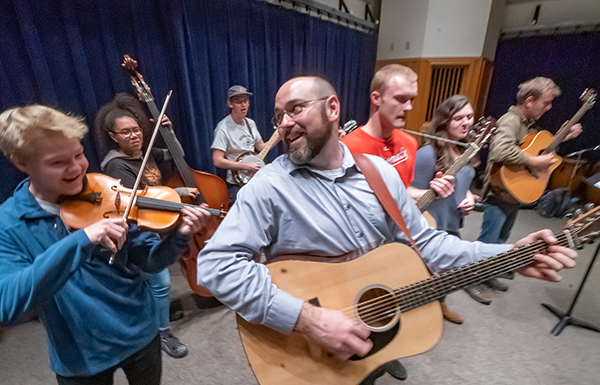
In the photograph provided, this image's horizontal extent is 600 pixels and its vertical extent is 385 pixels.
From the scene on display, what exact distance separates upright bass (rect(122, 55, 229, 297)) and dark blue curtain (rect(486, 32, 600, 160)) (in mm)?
6057

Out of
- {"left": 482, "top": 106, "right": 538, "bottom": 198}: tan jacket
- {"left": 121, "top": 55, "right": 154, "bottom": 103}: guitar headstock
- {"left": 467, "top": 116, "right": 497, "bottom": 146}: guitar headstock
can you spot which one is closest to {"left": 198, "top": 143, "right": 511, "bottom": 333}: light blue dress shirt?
{"left": 467, "top": 116, "right": 497, "bottom": 146}: guitar headstock

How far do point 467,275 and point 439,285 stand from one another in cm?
14

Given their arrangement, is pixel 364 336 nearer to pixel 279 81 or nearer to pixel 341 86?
pixel 279 81

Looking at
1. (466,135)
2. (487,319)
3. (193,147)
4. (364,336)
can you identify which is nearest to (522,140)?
(466,135)

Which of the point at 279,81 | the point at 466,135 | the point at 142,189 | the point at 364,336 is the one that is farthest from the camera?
the point at 279,81

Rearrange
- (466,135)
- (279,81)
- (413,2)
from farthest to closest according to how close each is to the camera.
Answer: (413,2)
(279,81)
(466,135)

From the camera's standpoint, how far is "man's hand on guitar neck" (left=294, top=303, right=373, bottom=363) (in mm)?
902

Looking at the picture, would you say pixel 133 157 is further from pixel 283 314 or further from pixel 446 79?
pixel 446 79

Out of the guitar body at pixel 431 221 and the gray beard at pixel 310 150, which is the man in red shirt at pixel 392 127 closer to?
the guitar body at pixel 431 221

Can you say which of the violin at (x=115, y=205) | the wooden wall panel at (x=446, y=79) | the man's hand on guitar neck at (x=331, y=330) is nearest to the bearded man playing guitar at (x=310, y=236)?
the man's hand on guitar neck at (x=331, y=330)

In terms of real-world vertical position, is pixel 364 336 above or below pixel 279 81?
below

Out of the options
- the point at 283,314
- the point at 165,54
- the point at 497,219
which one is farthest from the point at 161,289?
the point at 497,219

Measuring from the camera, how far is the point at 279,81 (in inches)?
152

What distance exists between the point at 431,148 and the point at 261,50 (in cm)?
256
